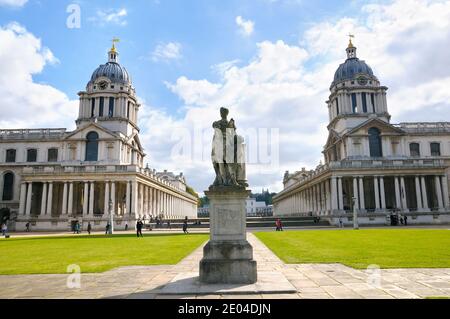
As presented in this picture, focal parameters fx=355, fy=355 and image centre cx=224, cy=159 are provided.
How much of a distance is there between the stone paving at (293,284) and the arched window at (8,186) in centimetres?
7085

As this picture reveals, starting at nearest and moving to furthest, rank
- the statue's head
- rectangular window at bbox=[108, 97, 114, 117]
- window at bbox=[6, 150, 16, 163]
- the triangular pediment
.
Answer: the statue's head → the triangular pediment → rectangular window at bbox=[108, 97, 114, 117] → window at bbox=[6, 150, 16, 163]

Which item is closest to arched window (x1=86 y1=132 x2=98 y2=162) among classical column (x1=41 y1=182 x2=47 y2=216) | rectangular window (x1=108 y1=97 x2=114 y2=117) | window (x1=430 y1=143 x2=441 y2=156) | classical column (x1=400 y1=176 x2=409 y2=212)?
rectangular window (x1=108 y1=97 x2=114 y2=117)

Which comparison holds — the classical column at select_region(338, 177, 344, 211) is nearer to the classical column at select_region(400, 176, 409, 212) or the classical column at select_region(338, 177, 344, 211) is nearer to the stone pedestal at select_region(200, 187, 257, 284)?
the classical column at select_region(400, 176, 409, 212)

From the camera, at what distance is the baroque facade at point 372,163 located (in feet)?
186

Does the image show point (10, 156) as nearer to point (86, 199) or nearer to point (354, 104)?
point (86, 199)

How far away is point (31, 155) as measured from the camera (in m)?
74.6

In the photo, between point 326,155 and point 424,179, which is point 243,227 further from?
point 326,155

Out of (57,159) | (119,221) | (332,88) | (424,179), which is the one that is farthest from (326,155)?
(57,159)

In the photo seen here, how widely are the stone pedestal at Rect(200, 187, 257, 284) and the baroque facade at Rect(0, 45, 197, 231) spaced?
140ft

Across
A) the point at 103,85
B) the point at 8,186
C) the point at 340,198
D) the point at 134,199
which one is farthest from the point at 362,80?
the point at 8,186

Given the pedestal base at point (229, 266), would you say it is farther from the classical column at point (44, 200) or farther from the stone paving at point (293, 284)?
the classical column at point (44, 200)

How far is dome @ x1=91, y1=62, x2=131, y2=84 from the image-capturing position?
7444cm

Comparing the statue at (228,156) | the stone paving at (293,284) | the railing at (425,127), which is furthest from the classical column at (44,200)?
the railing at (425,127)

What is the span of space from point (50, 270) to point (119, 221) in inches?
1693
